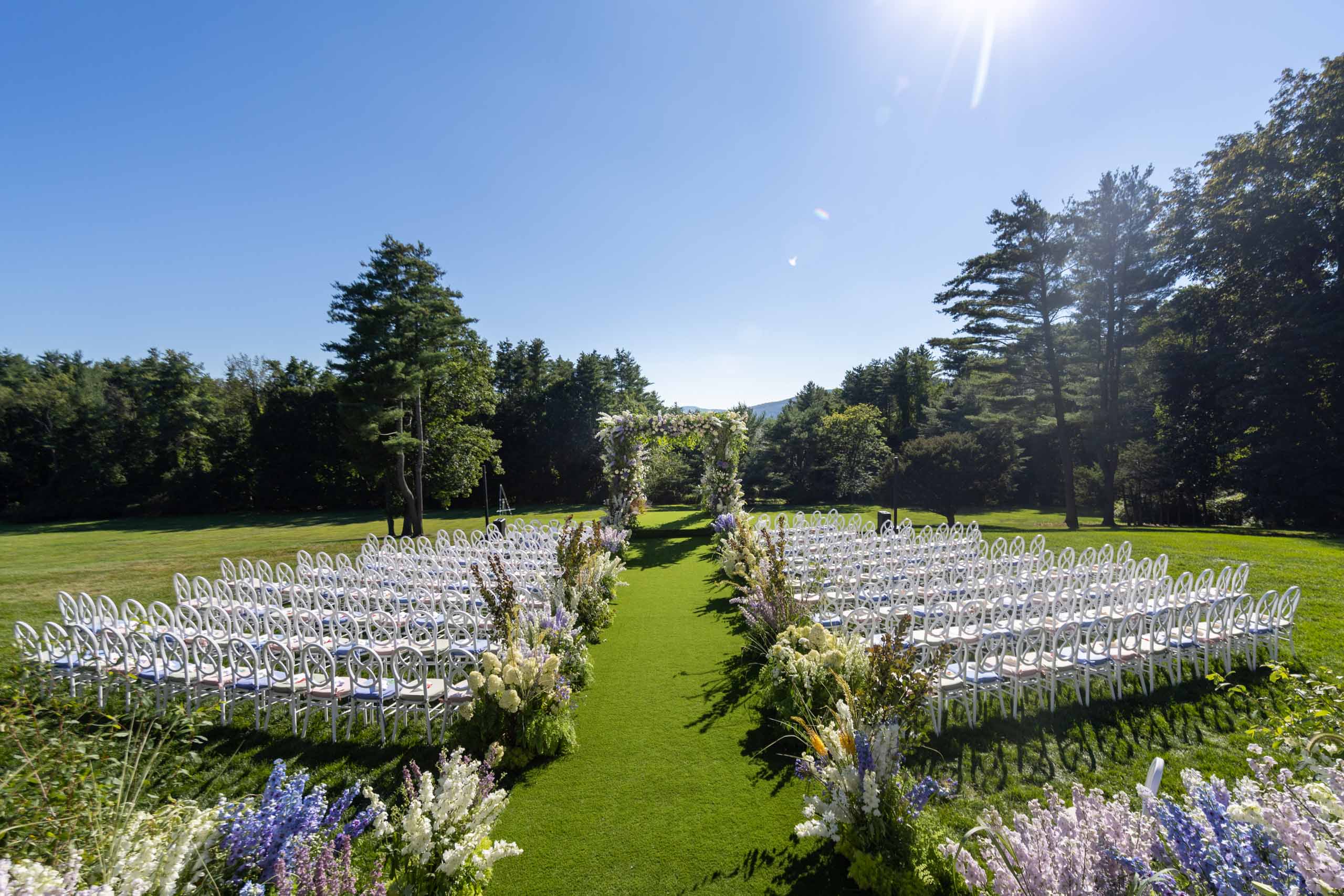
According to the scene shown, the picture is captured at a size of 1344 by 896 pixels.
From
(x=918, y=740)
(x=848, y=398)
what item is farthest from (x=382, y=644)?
(x=848, y=398)

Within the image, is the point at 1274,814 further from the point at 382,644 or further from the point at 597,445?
the point at 597,445

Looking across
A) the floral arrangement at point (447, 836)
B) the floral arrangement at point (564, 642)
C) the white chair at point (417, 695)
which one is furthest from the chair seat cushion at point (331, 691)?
Answer: the floral arrangement at point (447, 836)

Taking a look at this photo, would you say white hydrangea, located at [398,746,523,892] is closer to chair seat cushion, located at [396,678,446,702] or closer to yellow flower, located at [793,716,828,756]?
yellow flower, located at [793,716,828,756]

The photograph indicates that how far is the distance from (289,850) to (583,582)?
5.98 meters

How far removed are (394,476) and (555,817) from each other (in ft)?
67.6

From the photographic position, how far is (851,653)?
5031 mm

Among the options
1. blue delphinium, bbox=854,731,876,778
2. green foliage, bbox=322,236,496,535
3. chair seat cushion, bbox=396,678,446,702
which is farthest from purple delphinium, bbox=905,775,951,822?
green foliage, bbox=322,236,496,535

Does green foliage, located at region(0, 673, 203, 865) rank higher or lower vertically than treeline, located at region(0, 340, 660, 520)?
lower

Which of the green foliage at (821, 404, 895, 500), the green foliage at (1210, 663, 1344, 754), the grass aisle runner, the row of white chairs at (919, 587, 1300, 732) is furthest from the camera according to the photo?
the green foliage at (821, 404, 895, 500)

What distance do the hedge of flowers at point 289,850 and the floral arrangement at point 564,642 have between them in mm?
2787

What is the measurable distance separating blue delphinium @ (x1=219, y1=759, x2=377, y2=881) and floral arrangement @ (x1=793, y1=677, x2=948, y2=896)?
2.54 meters

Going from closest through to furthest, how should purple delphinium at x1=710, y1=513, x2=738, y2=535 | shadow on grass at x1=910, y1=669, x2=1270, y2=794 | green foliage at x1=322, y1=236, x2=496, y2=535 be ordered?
1. shadow on grass at x1=910, y1=669, x2=1270, y2=794
2. purple delphinium at x1=710, y1=513, x2=738, y2=535
3. green foliage at x1=322, y1=236, x2=496, y2=535

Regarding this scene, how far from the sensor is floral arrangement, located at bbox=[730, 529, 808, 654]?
698 cm

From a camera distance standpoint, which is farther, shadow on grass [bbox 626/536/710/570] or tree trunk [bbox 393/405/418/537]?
tree trunk [bbox 393/405/418/537]
